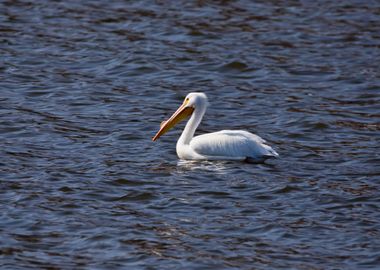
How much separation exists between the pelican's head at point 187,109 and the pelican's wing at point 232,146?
48 cm

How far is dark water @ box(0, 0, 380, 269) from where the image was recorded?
757 centimetres

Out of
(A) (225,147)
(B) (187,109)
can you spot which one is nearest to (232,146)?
(A) (225,147)

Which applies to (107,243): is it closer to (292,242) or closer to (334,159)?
(292,242)

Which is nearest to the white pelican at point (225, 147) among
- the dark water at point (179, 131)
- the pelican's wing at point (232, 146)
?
the pelican's wing at point (232, 146)

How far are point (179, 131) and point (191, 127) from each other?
→ 0.90 meters

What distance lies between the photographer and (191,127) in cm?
1029

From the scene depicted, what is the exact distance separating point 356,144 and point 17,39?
17.5 feet

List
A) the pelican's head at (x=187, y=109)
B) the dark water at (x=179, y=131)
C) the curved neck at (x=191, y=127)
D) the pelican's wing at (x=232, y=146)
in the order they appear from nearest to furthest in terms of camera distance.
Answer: the dark water at (x=179, y=131), the pelican's wing at (x=232, y=146), the curved neck at (x=191, y=127), the pelican's head at (x=187, y=109)

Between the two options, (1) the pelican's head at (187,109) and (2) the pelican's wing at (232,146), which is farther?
(1) the pelican's head at (187,109)

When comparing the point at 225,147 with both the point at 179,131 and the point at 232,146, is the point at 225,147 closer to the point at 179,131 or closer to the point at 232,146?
the point at 232,146

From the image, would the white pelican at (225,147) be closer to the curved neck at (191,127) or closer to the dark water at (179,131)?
the curved neck at (191,127)

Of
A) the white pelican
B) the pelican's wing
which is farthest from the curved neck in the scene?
the pelican's wing

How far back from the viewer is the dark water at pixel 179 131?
24.8 ft

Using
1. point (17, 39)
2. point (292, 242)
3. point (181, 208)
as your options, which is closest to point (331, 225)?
point (292, 242)
